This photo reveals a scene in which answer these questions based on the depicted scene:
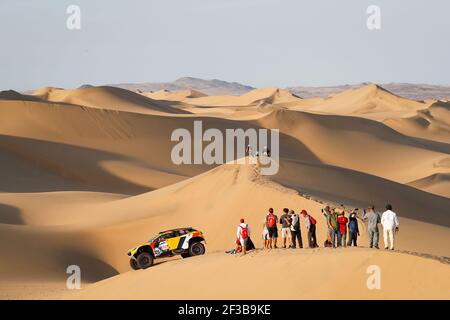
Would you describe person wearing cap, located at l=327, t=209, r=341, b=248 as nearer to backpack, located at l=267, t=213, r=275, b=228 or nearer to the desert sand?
the desert sand

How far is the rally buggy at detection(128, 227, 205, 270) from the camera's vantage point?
2158 centimetres

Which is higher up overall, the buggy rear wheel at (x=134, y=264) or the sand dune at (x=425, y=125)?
the sand dune at (x=425, y=125)

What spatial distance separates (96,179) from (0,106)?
16.5 m

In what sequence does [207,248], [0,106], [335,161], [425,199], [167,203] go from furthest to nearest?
[335,161] < [0,106] < [425,199] < [167,203] < [207,248]

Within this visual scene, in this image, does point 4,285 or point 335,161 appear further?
point 335,161

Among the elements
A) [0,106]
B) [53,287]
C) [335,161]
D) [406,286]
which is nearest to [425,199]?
[53,287]

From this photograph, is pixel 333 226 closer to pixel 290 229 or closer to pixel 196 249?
pixel 290 229

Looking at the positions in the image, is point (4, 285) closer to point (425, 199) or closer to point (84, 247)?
point (84, 247)

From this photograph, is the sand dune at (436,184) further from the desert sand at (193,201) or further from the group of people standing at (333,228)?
the group of people standing at (333,228)

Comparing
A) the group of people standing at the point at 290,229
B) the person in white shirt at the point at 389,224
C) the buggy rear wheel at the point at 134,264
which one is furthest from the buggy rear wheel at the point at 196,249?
the person in white shirt at the point at 389,224

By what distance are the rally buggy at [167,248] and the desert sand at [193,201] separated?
0.56 meters

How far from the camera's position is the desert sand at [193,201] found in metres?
16.1

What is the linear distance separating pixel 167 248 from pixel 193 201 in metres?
9.70
